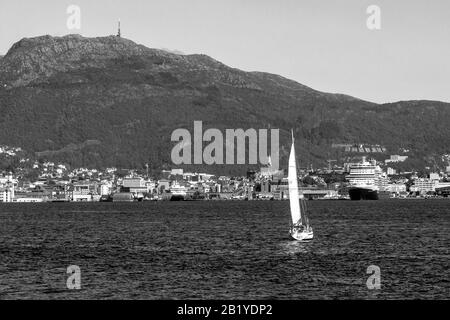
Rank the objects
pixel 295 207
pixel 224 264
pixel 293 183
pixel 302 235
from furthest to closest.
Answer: pixel 295 207
pixel 302 235
pixel 293 183
pixel 224 264

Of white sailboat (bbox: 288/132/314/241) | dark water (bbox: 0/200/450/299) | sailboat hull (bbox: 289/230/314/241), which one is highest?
white sailboat (bbox: 288/132/314/241)

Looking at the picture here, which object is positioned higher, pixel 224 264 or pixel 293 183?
pixel 293 183

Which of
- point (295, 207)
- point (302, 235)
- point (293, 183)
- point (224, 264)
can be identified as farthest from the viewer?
point (295, 207)

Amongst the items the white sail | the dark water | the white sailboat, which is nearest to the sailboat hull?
the white sailboat

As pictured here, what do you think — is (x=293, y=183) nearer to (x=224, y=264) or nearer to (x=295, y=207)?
(x=295, y=207)

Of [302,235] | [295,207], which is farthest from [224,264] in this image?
[295,207]

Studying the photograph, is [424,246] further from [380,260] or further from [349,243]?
[380,260]

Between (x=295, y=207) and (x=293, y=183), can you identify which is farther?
(x=295, y=207)

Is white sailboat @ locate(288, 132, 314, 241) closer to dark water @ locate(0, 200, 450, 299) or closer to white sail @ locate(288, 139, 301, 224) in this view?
white sail @ locate(288, 139, 301, 224)

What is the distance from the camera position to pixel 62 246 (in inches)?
3371

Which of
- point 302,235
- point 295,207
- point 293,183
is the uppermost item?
point 293,183
